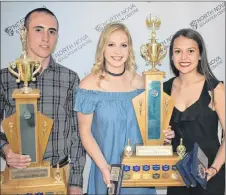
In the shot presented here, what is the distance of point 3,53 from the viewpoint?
168cm

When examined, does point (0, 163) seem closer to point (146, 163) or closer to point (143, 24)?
point (146, 163)

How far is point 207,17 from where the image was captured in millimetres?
1740

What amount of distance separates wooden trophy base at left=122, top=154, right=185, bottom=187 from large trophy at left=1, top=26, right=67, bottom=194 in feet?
0.93

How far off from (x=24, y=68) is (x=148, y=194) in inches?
33.0

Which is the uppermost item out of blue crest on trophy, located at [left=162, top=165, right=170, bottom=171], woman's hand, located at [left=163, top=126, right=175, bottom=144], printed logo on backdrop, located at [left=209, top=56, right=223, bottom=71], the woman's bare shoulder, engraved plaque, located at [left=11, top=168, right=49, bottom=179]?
printed logo on backdrop, located at [left=209, top=56, right=223, bottom=71]

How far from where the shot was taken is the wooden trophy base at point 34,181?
4.24 ft

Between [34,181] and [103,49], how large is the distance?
0.64 metres

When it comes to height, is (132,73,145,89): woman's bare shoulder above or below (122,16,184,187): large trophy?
above

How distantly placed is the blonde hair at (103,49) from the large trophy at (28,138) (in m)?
0.29

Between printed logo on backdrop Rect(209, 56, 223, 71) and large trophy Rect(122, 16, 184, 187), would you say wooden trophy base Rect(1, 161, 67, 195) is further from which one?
printed logo on backdrop Rect(209, 56, 223, 71)

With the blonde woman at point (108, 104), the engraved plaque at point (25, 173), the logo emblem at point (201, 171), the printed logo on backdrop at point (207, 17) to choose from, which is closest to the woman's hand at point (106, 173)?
the blonde woman at point (108, 104)

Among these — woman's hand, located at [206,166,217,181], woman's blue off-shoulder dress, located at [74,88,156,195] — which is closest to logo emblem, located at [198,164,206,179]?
woman's hand, located at [206,166,217,181]

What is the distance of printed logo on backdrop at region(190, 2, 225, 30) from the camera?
1.74 metres

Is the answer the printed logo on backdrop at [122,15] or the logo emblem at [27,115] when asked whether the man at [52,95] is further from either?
the printed logo on backdrop at [122,15]
